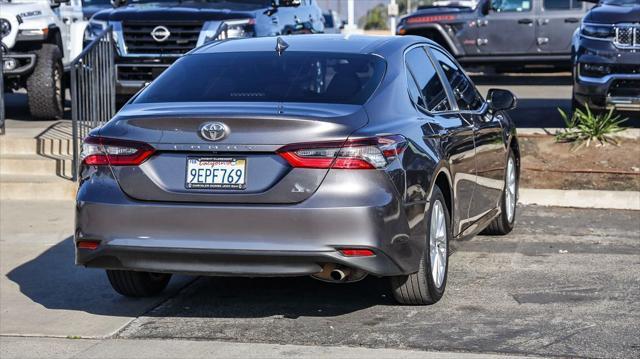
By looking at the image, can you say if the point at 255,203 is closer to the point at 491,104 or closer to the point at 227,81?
the point at 227,81

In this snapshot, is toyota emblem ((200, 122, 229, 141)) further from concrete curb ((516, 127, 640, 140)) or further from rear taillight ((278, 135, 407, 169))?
concrete curb ((516, 127, 640, 140))

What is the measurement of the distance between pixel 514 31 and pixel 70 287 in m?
16.0

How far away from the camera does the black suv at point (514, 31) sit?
22.2 m

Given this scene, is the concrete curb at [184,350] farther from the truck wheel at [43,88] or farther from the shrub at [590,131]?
the truck wheel at [43,88]

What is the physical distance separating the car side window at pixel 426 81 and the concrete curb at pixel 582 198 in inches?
137

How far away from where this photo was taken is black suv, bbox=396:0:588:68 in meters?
22.2

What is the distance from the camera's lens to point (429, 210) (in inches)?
263

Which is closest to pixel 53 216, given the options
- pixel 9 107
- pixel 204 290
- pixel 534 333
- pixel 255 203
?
pixel 204 290

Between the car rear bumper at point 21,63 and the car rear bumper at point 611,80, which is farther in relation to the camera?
the car rear bumper at point 21,63

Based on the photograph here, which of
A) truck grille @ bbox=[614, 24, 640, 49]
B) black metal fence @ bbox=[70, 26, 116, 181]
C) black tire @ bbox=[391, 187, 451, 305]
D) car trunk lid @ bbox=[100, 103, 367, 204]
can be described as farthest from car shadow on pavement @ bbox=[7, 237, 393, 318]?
truck grille @ bbox=[614, 24, 640, 49]

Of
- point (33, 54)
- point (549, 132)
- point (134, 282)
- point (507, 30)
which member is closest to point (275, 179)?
point (134, 282)

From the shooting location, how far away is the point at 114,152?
643 centimetres

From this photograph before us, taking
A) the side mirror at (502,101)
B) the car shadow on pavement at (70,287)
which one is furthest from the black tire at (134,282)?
the side mirror at (502,101)

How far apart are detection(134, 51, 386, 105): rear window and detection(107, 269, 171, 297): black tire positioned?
1.07m
